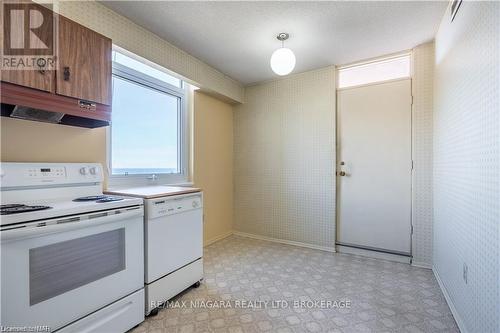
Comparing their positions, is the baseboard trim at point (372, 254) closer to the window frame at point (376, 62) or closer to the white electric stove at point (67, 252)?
the window frame at point (376, 62)

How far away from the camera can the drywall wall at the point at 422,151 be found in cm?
249

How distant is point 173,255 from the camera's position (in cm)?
190

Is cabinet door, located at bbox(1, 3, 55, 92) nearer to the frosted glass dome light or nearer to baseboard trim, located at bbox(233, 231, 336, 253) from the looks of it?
the frosted glass dome light

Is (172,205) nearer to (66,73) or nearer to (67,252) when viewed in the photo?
(67,252)

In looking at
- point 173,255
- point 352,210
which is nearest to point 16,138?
point 173,255

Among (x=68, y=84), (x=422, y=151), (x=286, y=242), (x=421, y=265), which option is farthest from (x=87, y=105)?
(x=421, y=265)

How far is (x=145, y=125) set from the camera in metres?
2.52

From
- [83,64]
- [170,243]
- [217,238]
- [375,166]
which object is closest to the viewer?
[83,64]

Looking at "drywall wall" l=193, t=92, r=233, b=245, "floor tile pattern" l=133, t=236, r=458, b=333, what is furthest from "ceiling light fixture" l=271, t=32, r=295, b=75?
"floor tile pattern" l=133, t=236, r=458, b=333

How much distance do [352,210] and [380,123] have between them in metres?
1.10

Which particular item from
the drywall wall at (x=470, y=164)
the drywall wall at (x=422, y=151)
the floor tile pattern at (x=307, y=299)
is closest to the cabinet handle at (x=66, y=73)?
the floor tile pattern at (x=307, y=299)

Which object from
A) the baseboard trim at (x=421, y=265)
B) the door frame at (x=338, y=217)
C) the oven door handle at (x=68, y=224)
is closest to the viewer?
the oven door handle at (x=68, y=224)

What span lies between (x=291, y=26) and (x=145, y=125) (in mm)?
1755

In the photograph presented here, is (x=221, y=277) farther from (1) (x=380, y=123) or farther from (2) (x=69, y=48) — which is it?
(1) (x=380, y=123)
